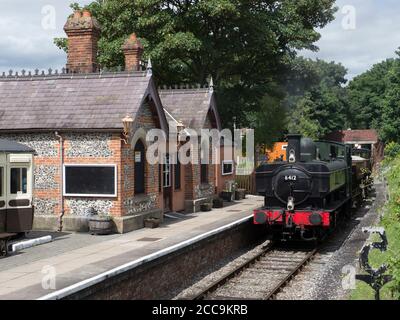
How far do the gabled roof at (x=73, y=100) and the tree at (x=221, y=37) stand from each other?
9220 mm

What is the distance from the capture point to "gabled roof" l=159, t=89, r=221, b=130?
23938 mm

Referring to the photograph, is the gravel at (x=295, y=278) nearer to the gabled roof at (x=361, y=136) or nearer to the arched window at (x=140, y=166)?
the arched window at (x=140, y=166)

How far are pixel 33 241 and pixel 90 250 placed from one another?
1940mm

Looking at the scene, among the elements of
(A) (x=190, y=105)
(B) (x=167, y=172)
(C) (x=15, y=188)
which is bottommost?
(C) (x=15, y=188)

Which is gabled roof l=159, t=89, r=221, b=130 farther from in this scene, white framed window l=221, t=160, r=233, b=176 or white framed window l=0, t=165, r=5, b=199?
white framed window l=0, t=165, r=5, b=199

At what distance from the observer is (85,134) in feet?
55.9

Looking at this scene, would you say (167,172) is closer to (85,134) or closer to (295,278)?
(85,134)

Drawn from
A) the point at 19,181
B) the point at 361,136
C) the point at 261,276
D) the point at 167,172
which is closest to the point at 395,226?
the point at 261,276

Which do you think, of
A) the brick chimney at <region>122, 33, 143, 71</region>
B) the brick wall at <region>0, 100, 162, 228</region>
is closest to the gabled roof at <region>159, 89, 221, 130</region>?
the brick chimney at <region>122, 33, 143, 71</region>

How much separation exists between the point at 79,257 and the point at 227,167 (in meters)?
16.0

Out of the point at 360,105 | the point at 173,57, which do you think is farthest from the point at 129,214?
the point at 360,105

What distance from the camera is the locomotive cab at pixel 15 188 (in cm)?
1420
